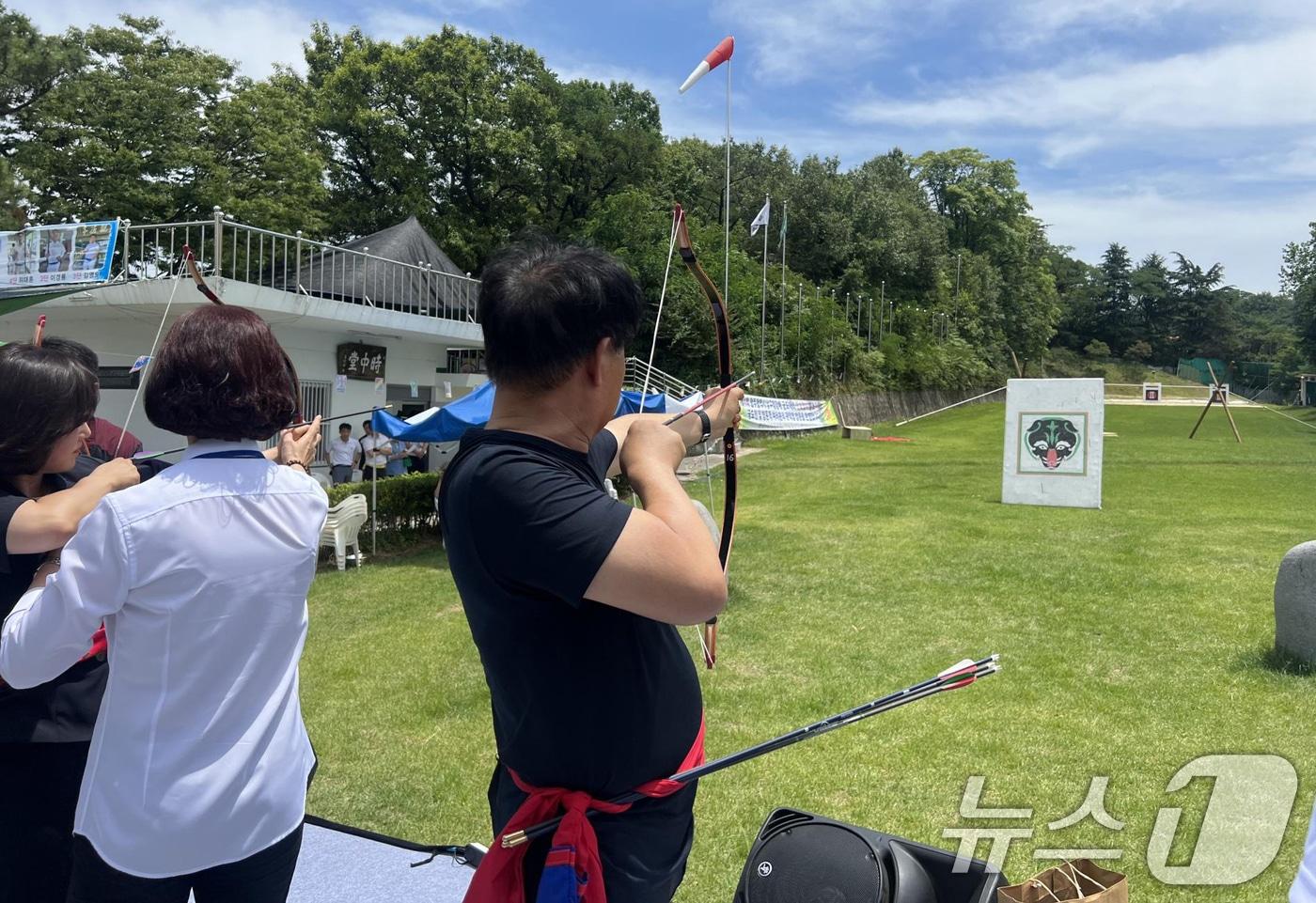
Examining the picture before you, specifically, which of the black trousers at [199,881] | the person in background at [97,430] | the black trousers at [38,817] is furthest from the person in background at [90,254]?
the black trousers at [199,881]

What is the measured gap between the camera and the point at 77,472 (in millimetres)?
1902

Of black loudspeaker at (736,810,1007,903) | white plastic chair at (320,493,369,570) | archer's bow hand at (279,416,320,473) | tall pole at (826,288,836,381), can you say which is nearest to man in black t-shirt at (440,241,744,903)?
black loudspeaker at (736,810,1007,903)

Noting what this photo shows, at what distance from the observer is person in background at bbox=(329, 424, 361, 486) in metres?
12.6

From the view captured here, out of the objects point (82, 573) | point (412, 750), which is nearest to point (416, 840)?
point (412, 750)

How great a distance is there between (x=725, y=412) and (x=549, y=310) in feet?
2.52

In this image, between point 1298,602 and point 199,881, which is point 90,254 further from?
point 1298,602

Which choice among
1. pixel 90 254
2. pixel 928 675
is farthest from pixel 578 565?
pixel 90 254

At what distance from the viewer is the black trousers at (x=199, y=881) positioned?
1.46 metres

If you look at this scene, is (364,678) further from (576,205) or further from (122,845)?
(576,205)

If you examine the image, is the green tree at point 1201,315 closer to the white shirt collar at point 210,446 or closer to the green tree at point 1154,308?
the green tree at point 1154,308

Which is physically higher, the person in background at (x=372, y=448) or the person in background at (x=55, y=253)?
the person in background at (x=55, y=253)

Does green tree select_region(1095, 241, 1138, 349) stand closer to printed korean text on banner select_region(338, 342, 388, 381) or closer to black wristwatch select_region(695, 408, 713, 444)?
printed korean text on banner select_region(338, 342, 388, 381)

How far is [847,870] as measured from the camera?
192 centimetres

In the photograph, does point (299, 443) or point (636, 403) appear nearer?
point (299, 443)
